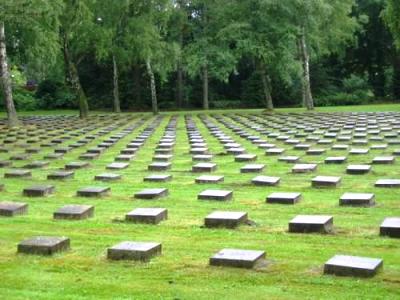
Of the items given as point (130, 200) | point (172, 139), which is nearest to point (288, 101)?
point (172, 139)

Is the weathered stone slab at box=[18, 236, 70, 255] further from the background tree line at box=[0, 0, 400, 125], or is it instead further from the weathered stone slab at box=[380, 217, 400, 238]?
the background tree line at box=[0, 0, 400, 125]

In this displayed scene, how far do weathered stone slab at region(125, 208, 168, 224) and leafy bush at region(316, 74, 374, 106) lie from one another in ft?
117

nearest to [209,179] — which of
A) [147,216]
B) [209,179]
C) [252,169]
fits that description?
[209,179]

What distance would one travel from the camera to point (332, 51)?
42.3m

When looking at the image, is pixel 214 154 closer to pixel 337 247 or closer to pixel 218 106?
pixel 337 247

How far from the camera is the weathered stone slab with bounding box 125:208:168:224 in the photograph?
6469 mm

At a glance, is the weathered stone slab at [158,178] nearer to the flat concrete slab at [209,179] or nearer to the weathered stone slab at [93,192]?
the flat concrete slab at [209,179]

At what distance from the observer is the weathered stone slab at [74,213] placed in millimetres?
6770

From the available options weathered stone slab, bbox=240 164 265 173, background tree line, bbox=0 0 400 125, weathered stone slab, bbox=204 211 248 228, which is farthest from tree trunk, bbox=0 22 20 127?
weathered stone slab, bbox=204 211 248 228

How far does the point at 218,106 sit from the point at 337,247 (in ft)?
121

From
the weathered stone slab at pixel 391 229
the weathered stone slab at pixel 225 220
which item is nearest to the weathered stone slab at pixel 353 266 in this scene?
the weathered stone slab at pixel 391 229

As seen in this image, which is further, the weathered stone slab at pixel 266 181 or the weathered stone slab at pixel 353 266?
the weathered stone slab at pixel 266 181

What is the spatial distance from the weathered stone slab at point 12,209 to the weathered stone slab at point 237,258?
312 cm

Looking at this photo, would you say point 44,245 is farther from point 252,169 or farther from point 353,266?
point 252,169
